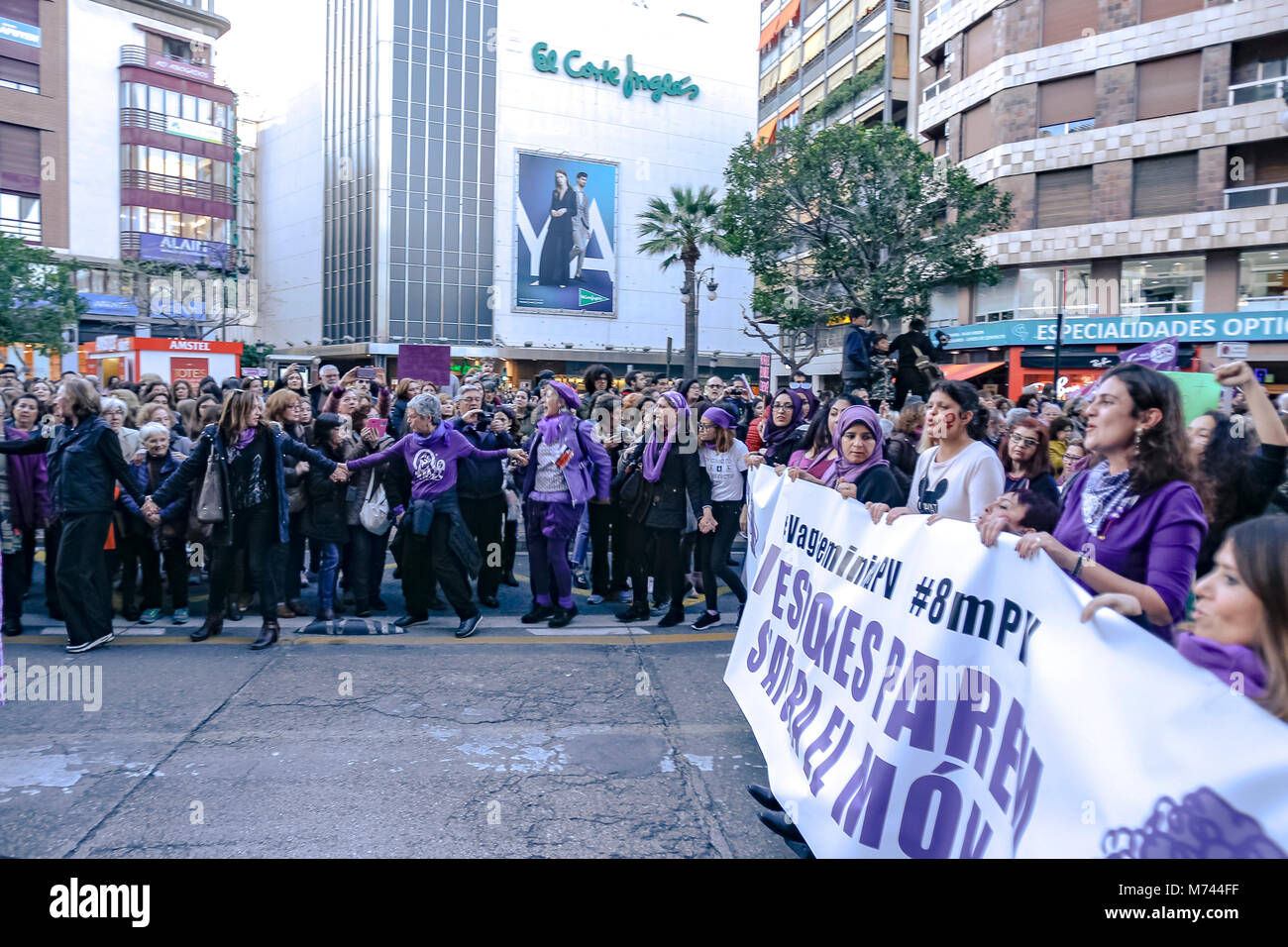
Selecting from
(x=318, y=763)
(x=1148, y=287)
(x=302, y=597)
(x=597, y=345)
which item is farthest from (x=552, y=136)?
(x=318, y=763)

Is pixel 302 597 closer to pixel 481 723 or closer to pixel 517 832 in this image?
pixel 481 723

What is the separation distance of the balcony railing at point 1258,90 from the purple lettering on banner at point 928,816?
27446 mm

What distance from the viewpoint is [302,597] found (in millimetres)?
8258

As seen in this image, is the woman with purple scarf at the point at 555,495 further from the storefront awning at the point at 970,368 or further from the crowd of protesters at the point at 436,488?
the storefront awning at the point at 970,368

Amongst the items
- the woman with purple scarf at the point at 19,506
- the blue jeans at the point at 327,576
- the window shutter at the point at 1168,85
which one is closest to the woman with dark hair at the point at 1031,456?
the blue jeans at the point at 327,576

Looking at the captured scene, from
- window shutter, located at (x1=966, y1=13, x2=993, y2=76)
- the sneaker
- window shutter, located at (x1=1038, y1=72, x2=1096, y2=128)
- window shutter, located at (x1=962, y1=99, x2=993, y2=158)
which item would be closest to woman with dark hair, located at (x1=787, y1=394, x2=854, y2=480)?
the sneaker

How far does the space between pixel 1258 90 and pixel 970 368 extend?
34.0ft

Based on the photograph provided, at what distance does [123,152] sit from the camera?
50.2 m

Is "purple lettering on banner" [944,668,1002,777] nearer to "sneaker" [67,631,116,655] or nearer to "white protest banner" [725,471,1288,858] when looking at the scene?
"white protest banner" [725,471,1288,858]

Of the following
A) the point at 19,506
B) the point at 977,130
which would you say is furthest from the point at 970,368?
the point at 19,506

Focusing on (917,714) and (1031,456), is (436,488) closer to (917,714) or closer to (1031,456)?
(1031,456)

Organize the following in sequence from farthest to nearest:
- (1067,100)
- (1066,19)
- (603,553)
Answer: (1067,100) → (1066,19) → (603,553)

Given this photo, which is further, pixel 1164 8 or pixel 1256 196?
pixel 1164 8
